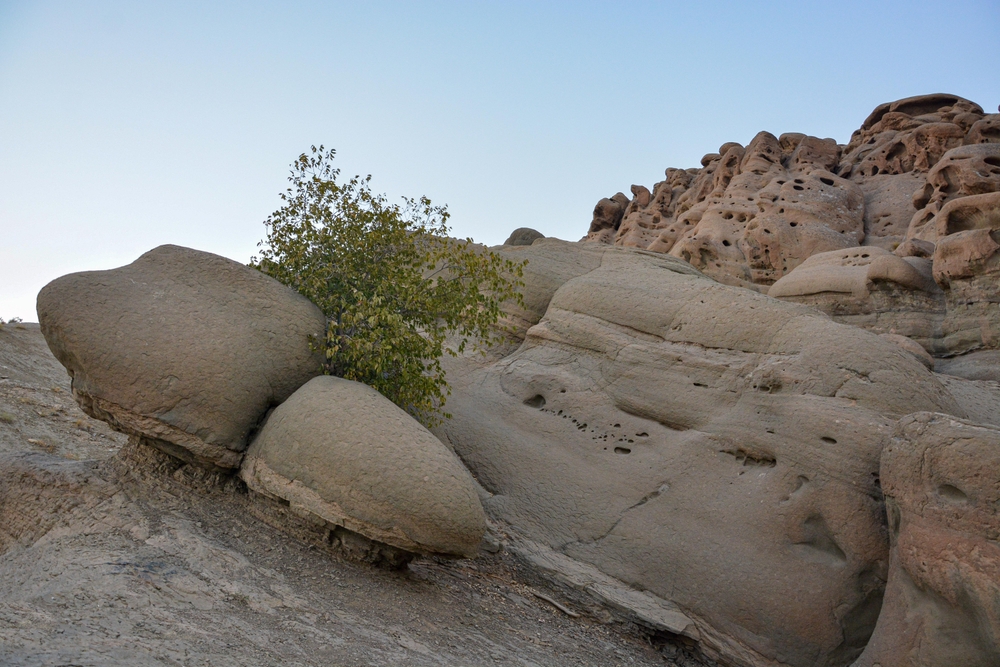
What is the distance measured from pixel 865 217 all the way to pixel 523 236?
11977 mm

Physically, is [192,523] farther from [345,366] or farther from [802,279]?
[802,279]

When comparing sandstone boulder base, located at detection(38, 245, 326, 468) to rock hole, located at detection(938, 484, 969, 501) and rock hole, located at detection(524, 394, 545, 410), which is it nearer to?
rock hole, located at detection(524, 394, 545, 410)

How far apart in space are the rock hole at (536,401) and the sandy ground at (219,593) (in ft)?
6.91

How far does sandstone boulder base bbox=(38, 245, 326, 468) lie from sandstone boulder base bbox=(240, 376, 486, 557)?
46 centimetres

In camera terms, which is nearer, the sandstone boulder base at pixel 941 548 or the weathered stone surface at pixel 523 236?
the sandstone boulder base at pixel 941 548

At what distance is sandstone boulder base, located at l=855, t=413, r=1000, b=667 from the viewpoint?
17.6 ft

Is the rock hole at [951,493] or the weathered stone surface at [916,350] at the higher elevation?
the weathered stone surface at [916,350]

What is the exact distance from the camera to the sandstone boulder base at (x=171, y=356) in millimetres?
6539

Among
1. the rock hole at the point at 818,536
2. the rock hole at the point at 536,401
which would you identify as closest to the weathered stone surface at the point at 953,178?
the rock hole at the point at 536,401

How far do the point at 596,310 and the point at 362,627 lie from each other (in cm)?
505

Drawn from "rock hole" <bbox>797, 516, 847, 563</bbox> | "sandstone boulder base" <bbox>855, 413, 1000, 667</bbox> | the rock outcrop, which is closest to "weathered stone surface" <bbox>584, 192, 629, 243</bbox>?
the rock outcrop

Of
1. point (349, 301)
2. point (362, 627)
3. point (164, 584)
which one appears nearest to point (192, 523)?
point (164, 584)

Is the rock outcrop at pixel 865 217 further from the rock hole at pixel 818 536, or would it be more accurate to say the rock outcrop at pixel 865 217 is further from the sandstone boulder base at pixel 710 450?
the rock hole at pixel 818 536

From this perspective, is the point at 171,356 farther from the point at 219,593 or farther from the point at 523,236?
the point at 523,236
